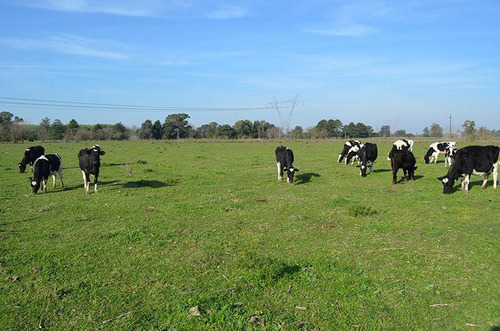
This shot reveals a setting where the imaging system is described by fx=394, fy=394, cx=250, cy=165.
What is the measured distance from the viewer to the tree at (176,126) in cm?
10556

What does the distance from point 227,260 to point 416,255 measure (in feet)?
12.8

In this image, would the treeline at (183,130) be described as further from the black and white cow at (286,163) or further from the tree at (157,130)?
the black and white cow at (286,163)

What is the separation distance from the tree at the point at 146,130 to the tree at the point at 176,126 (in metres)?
3.65

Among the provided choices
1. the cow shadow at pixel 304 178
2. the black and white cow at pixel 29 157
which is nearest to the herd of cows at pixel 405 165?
the cow shadow at pixel 304 178

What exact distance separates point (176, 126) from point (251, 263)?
10245 centimetres

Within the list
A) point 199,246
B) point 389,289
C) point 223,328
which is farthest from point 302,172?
point 223,328

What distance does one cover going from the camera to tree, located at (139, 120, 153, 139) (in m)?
104

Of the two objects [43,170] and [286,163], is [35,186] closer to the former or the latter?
[43,170]

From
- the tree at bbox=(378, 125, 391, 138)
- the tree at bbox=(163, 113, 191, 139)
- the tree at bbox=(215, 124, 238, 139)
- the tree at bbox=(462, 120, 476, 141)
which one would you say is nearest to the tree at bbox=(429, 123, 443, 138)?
the tree at bbox=(378, 125, 391, 138)

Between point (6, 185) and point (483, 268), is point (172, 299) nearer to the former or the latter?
point (483, 268)

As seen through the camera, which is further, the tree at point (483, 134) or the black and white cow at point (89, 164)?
the tree at point (483, 134)

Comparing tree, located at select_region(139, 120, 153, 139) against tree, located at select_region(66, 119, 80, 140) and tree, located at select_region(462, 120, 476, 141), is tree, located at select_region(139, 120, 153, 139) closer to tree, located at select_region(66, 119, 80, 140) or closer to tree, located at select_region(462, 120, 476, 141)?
tree, located at select_region(66, 119, 80, 140)

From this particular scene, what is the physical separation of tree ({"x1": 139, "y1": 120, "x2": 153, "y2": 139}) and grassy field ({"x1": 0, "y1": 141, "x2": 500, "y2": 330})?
91514 millimetres

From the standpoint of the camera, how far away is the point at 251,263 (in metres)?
7.49
